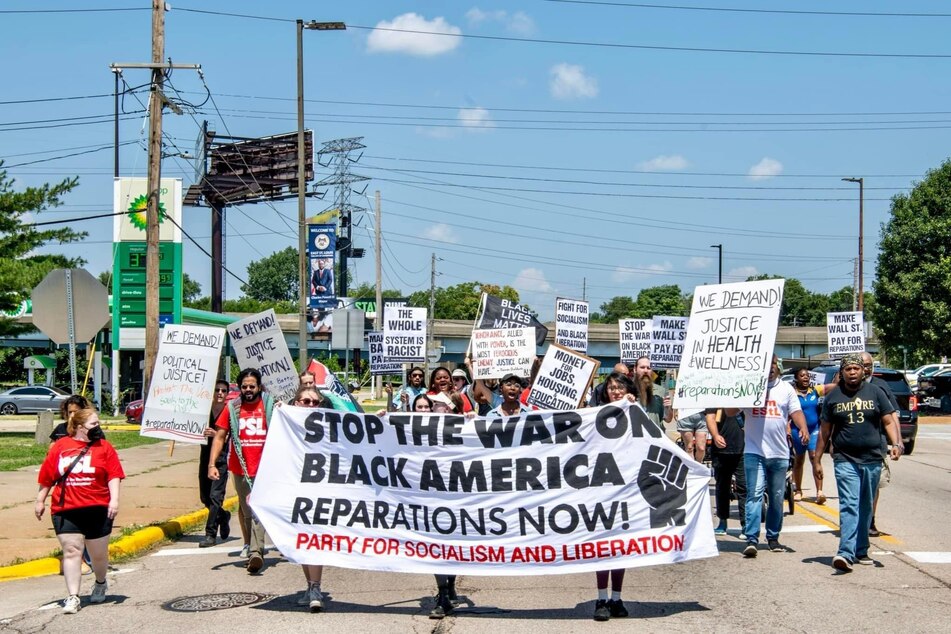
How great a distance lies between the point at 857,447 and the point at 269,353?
25.0 ft

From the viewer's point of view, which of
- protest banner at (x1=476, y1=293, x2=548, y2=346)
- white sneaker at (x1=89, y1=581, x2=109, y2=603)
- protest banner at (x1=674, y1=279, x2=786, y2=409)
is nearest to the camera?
white sneaker at (x1=89, y1=581, x2=109, y2=603)

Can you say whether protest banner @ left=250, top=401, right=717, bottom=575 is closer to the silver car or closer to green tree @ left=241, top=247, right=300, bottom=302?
the silver car

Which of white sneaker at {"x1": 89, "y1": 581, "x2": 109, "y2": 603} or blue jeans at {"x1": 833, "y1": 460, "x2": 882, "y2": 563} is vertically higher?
blue jeans at {"x1": 833, "y1": 460, "x2": 882, "y2": 563}

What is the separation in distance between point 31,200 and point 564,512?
74.2ft

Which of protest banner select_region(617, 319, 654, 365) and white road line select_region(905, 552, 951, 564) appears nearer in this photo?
white road line select_region(905, 552, 951, 564)

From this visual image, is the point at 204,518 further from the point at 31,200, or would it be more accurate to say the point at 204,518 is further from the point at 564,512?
the point at 31,200

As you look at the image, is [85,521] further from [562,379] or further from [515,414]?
[562,379]

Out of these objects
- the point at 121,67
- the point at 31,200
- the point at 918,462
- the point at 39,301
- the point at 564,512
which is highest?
the point at 121,67

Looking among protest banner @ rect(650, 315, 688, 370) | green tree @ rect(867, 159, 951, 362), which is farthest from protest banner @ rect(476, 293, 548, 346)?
green tree @ rect(867, 159, 951, 362)


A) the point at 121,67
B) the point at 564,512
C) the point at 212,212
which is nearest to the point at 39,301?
the point at 121,67

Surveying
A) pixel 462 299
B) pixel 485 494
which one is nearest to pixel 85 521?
pixel 485 494

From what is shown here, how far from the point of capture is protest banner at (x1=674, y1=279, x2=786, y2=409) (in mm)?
10609

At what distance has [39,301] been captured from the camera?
15.2 metres

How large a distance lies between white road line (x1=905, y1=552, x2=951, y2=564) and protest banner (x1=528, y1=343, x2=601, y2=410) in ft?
15.6
